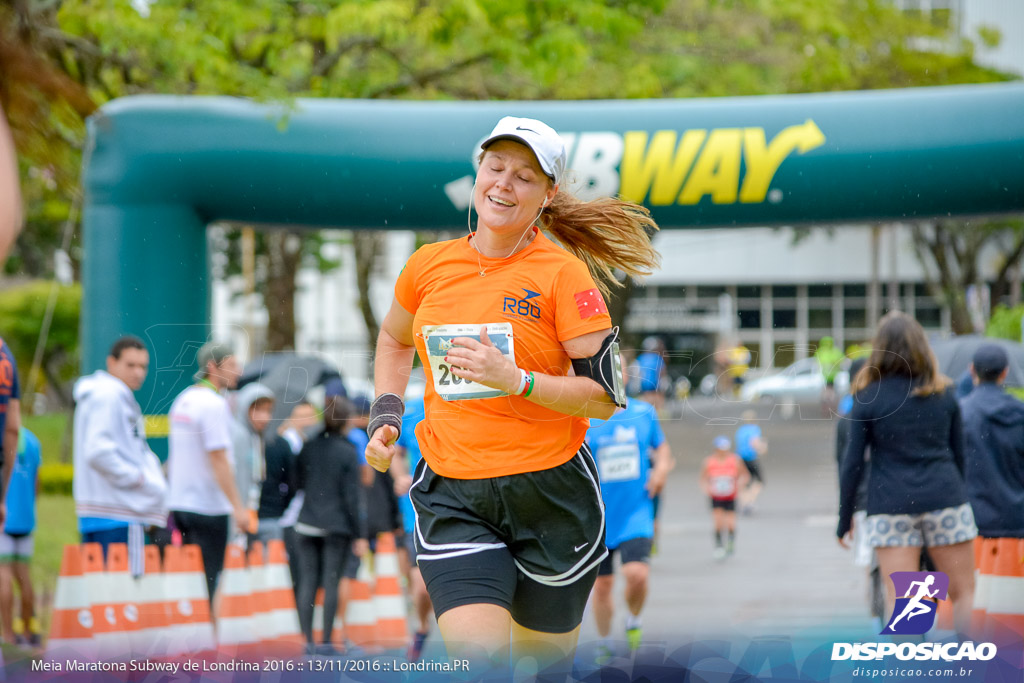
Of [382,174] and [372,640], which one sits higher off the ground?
[382,174]

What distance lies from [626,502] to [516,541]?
3013 mm

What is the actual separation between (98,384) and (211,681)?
196 centimetres

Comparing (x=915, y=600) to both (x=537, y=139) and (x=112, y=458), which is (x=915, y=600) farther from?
(x=112, y=458)

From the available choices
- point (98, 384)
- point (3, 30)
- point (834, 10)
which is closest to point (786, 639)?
point (3, 30)

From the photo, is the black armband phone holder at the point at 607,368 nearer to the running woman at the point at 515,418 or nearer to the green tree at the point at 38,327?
the running woman at the point at 515,418

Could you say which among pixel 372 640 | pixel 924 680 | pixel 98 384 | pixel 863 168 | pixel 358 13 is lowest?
pixel 372 640

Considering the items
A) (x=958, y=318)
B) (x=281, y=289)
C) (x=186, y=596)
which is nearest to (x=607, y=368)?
(x=186, y=596)

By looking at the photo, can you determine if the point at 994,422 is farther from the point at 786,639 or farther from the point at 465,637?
the point at 465,637

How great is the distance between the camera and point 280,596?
225 inches

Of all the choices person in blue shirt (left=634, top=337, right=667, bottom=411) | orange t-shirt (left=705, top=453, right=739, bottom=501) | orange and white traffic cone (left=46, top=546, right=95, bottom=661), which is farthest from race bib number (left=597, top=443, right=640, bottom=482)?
orange t-shirt (left=705, top=453, right=739, bottom=501)

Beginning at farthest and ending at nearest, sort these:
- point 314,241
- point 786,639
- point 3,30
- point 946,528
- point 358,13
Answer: point 314,241 → point 358,13 → point 946,528 → point 786,639 → point 3,30

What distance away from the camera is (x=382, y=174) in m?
4.49

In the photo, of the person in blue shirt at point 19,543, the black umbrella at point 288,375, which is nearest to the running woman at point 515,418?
the black umbrella at point 288,375

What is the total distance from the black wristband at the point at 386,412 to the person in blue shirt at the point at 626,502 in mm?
2692
